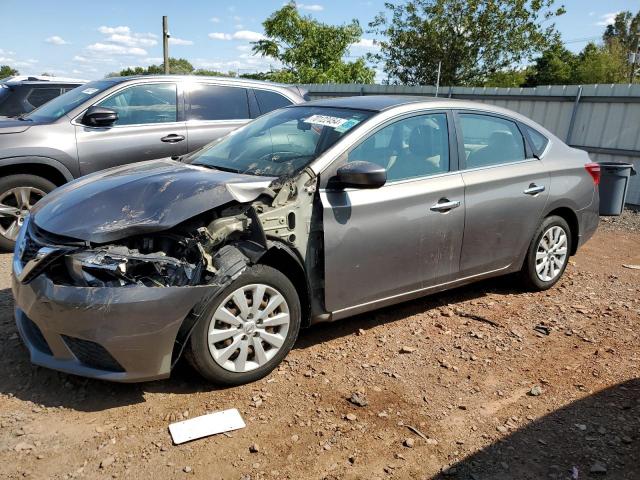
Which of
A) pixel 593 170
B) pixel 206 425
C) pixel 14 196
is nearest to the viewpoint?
pixel 206 425

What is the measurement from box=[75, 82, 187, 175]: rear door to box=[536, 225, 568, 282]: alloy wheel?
4.09m

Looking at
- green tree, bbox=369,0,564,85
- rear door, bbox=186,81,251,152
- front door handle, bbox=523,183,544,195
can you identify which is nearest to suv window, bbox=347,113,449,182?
front door handle, bbox=523,183,544,195

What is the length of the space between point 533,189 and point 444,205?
1.13 metres

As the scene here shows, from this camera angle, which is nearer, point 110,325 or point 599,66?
point 110,325

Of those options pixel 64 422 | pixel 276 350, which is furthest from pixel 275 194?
pixel 64 422

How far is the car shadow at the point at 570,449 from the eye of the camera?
2670mm

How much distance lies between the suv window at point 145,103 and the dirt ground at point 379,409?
2.56 metres

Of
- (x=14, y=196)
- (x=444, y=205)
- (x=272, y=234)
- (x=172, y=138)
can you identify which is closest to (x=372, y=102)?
(x=444, y=205)

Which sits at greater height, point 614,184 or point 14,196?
point 614,184

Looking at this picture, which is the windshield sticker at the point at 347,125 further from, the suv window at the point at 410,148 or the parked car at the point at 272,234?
the suv window at the point at 410,148

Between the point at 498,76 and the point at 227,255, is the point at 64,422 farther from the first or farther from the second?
the point at 498,76

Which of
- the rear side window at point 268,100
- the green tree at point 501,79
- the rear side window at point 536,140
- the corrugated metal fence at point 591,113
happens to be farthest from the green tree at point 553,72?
the rear side window at point 536,140

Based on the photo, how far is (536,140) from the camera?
193 inches

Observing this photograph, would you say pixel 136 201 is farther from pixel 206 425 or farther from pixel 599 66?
pixel 599 66
